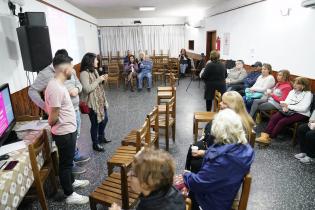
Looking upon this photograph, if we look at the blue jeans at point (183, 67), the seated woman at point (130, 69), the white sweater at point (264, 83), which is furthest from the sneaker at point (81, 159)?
the blue jeans at point (183, 67)

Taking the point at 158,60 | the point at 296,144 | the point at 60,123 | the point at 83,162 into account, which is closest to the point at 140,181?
the point at 60,123

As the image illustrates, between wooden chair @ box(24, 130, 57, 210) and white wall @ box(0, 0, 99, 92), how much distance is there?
3.64ft

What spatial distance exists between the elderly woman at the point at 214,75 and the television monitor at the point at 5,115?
2.91 metres

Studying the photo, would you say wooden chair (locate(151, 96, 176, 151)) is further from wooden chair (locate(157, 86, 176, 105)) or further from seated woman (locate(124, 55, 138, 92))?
seated woman (locate(124, 55, 138, 92))

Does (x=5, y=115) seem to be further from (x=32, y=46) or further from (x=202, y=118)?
(x=202, y=118)

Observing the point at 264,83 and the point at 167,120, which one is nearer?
the point at 167,120

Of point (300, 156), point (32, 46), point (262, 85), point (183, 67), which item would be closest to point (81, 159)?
point (32, 46)

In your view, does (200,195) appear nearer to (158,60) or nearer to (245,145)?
(245,145)

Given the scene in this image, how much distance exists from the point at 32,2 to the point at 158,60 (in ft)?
22.0

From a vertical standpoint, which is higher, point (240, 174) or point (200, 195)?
point (240, 174)

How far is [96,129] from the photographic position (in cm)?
314

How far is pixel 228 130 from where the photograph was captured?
5.04 ft

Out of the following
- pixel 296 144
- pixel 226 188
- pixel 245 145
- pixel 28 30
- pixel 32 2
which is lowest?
pixel 296 144

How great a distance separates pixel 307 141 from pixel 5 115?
332 centimetres
